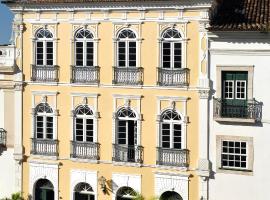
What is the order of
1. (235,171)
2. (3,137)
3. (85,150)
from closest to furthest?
(235,171) → (85,150) → (3,137)

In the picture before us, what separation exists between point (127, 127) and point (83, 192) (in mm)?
4405

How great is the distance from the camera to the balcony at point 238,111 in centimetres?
2830

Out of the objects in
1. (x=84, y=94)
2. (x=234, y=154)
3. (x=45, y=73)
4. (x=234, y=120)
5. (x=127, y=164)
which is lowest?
(x=127, y=164)

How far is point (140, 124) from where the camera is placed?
30.4m

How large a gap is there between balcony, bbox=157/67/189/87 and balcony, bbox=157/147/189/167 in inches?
129

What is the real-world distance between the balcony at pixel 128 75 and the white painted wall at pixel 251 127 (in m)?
A: 3.65

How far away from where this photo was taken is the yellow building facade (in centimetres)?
2955

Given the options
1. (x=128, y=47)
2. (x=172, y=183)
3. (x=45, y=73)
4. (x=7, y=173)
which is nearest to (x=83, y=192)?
(x=7, y=173)

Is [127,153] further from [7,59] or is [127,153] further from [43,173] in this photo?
[7,59]

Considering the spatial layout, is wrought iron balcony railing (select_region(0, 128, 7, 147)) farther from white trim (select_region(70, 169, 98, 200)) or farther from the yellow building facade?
white trim (select_region(70, 169, 98, 200))

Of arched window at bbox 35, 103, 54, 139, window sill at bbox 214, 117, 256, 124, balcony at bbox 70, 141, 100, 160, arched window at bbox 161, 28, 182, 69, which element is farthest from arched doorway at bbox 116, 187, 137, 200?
arched window at bbox 161, 28, 182, 69

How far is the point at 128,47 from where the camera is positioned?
100.0ft

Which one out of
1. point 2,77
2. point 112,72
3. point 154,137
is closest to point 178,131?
point 154,137

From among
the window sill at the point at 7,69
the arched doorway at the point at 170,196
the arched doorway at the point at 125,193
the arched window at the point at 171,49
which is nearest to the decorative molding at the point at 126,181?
the arched doorway at the point at 125,193
